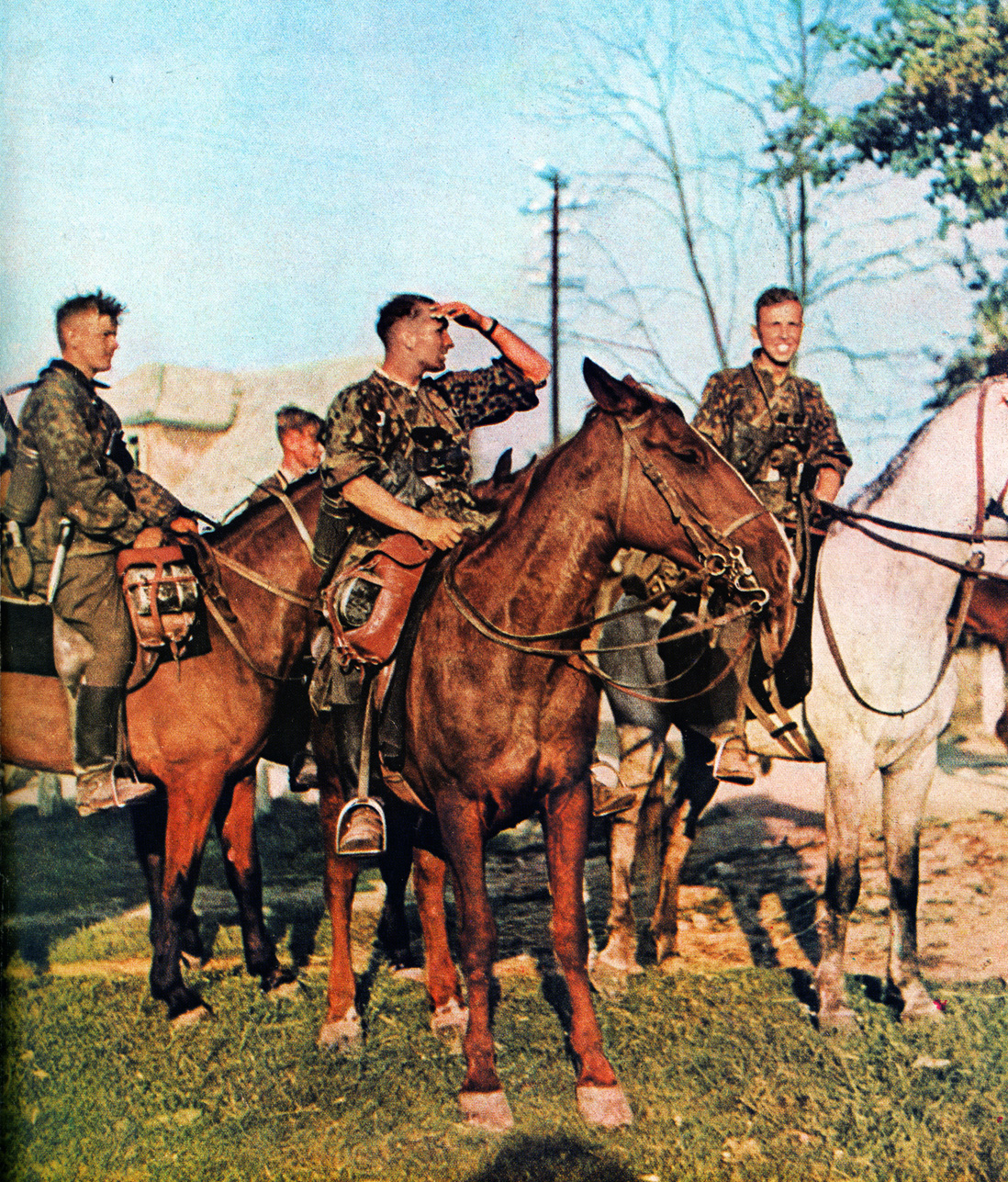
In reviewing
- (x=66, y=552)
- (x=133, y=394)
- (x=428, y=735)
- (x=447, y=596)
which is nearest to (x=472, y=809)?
(x=428, y=735)

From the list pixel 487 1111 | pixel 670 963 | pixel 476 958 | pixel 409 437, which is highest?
pixel 409 437

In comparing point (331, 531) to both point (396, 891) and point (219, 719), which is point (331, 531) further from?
point (396, 891)

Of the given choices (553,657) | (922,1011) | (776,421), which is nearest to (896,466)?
(776,421)

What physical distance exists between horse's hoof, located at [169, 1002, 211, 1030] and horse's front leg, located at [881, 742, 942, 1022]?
3719 mm

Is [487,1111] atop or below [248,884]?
below

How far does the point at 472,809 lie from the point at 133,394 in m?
21.6

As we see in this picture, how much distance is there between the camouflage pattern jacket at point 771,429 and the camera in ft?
20.9

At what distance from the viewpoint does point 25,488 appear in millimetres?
5699

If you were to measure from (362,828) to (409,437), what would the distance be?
74.1 inches

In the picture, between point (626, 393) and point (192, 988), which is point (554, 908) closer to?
point (626, 393)

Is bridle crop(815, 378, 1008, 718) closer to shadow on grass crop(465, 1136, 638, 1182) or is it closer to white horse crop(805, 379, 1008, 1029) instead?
white horse crop(805, 379, 1008, 1029)

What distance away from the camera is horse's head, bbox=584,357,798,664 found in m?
4.48

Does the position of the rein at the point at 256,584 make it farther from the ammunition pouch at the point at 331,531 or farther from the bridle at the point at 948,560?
the bridle at the point at 948,560

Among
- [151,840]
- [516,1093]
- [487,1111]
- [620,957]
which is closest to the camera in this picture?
[487,1111]
